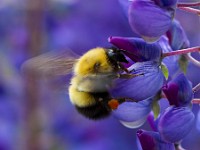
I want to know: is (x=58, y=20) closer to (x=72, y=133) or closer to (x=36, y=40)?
(x=72, y=133)

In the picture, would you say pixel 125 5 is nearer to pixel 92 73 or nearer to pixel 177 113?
pixel 92 73

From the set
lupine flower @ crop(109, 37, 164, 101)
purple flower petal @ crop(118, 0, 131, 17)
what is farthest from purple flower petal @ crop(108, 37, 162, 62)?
purple flower petal @ crop(118, 0, 131, 17)

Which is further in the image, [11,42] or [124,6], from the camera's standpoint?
[11,42]

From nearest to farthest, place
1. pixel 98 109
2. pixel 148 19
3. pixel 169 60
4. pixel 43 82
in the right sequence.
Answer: pixel 148 19
pixel 98 109
pixel 169 60
pixel 43 82

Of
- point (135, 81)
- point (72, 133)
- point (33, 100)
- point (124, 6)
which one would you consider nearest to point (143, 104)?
point (135, 81)

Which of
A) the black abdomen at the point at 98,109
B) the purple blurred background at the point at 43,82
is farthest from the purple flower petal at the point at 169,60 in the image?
the purple blurred background at the point at 43,82

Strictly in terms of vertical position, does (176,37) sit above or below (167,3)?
below

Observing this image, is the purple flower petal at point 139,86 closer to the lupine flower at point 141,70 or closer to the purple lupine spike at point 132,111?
the lupine flower at point 141,70

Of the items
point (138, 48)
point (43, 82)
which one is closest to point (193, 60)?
point (138, 48)
